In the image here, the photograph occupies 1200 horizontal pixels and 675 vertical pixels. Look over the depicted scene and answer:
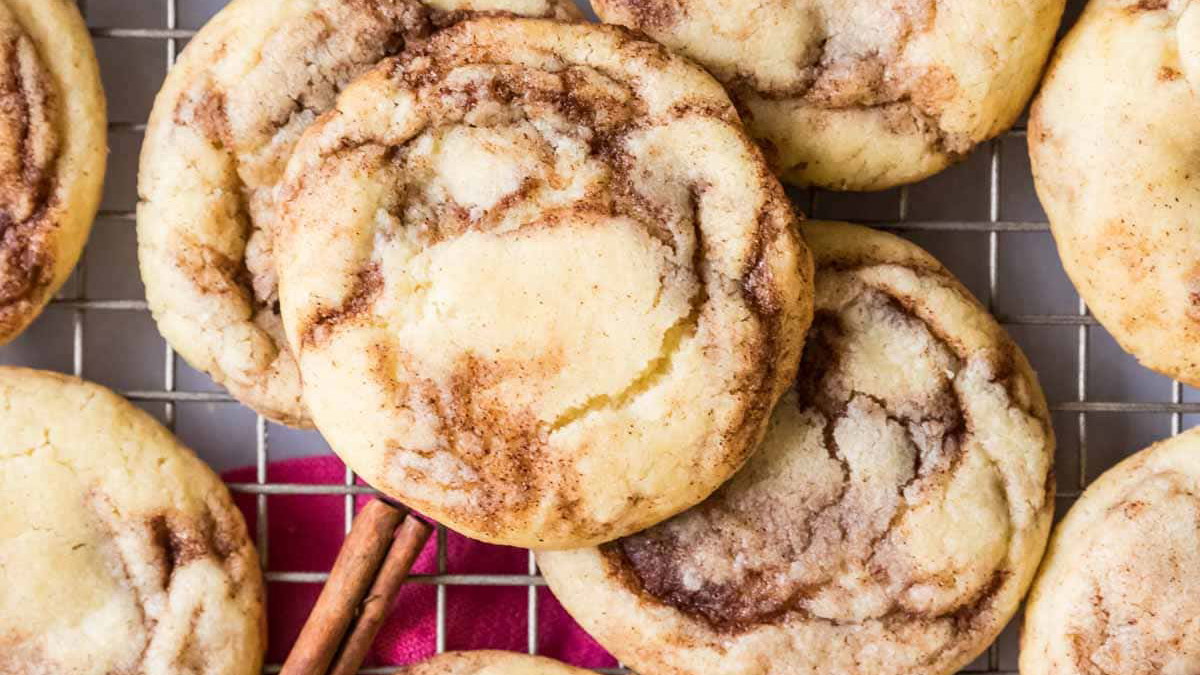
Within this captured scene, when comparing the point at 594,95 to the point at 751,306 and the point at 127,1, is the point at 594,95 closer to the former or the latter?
the point at 751,306

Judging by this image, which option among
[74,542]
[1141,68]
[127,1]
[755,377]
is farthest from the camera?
[127,1]

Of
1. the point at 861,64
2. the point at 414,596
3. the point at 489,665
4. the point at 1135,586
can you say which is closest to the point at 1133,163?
the point at 861,64

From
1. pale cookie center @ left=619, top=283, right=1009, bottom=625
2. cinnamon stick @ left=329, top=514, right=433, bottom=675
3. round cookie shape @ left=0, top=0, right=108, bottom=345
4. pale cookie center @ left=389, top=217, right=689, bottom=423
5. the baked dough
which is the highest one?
round cookie shape @ left=0, top=0, right=108, bottom=345

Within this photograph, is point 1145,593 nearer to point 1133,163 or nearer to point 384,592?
point 1133,163

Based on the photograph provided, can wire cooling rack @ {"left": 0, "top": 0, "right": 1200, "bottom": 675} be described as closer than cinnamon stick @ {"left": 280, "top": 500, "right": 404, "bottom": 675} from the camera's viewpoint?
No

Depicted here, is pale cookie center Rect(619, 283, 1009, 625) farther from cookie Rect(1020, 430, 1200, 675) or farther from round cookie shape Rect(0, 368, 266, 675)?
round cookie shape Rect(0, 368, 266, 675)

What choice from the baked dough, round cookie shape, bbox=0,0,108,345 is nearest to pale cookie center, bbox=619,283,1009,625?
the baked dough

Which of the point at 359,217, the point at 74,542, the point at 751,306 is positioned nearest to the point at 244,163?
the point at 359,217
